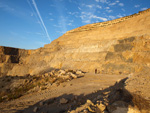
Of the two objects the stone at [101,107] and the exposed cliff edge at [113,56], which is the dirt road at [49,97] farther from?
the stone at [101,107]

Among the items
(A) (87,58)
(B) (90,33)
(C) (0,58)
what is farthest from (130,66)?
(C) (0,58)

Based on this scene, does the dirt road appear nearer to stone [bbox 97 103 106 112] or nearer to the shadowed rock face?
stone [bbox 97 103 106 112]

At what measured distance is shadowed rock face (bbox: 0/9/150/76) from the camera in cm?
1210

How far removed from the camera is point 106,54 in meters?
14.7

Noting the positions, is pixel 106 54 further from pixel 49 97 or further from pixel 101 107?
pixel 101 107

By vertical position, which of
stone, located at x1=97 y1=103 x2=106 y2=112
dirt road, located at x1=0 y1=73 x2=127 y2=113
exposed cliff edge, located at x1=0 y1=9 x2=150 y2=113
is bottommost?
dirt road, located at x1=0 y1=73 x2=127 y2=113

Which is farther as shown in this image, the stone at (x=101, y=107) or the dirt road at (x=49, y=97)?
the dirt road at (x=49, y=97)

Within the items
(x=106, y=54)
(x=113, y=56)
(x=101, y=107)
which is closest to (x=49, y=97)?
(x=101, y=107)

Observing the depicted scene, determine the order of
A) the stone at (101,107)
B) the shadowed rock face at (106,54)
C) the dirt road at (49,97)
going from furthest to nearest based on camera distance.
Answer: the shadowed rock face at (106,54) < the dirt road at (49,97) < the stone at (101,107)

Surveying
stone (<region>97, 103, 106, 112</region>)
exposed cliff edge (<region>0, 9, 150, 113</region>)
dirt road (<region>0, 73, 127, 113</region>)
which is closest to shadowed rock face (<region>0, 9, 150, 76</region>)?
exposed cliff edge (<region>0, 9, 150, 113</region>)

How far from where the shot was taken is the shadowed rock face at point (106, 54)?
39.7 ft

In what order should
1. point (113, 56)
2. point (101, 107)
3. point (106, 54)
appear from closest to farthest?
point (101, 107) < point (113, 56) < point (106, 54)

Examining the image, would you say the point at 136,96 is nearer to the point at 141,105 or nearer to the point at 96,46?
the point at 141,105

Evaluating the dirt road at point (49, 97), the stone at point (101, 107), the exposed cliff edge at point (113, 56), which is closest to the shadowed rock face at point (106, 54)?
the exposed cliff edge at point (113, 56)
